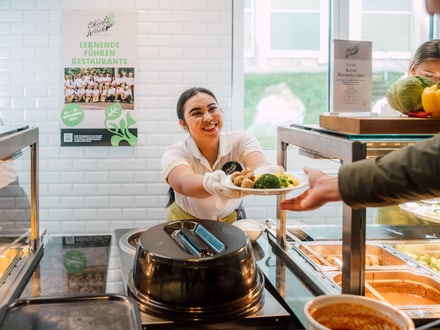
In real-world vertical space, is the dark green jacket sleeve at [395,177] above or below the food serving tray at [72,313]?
above

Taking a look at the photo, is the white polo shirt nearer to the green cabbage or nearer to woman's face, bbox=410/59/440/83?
woman's face, bbox=410/59/440/83

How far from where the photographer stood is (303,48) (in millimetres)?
4539

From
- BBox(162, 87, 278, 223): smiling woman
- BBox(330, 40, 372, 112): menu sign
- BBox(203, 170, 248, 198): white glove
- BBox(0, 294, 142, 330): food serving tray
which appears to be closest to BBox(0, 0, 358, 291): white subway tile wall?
BBox(162, 87, 278, 223): smiling woman

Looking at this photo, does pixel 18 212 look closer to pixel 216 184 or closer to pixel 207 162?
pixel 216 184

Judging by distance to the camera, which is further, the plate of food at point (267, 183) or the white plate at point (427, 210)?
the white plate at point (427, 210)

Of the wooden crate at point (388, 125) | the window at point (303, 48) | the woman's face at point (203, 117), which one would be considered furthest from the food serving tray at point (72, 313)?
the window at point (303, 48)

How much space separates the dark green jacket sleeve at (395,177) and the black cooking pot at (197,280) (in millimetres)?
491

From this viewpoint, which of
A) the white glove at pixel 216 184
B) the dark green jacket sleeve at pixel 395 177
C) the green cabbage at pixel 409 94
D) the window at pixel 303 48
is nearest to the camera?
the dark green jacket sleeve at pixel 395 177

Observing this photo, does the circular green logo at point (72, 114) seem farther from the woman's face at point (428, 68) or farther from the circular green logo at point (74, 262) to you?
the woman's face at point (428, 68)

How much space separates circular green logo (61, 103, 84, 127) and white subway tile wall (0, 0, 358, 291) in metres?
0.06

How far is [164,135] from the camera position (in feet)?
14.1

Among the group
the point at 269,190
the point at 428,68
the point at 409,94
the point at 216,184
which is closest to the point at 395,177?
the point at 409,94

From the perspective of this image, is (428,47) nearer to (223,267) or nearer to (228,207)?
(228,207)

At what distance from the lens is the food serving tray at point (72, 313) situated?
114 cm
